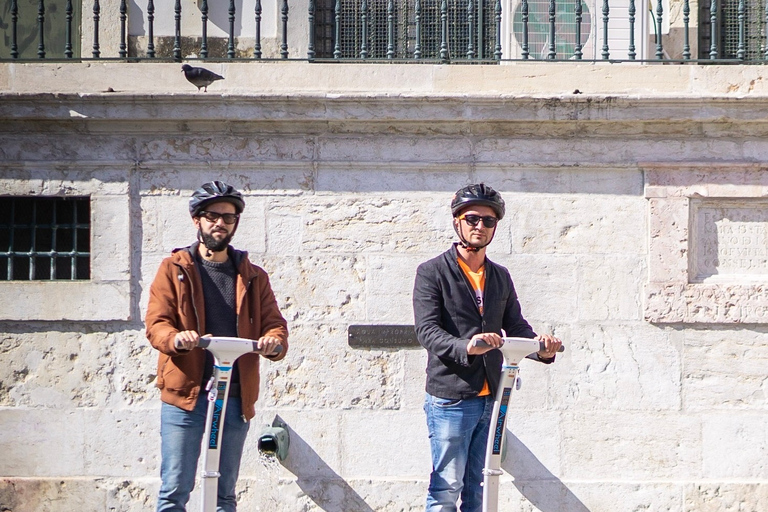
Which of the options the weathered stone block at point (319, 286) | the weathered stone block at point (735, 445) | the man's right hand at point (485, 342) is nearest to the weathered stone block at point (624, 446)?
the weathered stone block at point (735, 445)

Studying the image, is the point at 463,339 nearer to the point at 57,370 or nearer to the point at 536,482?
the point at 536,482

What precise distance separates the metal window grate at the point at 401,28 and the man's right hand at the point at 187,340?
3256 mm

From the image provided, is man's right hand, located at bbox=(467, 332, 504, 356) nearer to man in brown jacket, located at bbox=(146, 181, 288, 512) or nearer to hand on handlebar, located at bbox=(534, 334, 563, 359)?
hand on handlebar, located at bbox=(534, 334, 563, 359)

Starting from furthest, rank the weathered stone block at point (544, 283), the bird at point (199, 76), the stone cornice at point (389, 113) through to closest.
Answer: the weathered stone block at point (544, 283) < the stone cornice at point (389, 113) < the bird at point (199, 76)

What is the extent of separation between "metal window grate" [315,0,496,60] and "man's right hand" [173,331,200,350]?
10.7 ft

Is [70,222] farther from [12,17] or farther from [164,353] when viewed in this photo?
[164,353]

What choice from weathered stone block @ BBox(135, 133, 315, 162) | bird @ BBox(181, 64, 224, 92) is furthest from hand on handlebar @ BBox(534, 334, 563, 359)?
bird @ BBox(181, 64, 224, 92)

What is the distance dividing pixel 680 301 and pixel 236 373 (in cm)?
283

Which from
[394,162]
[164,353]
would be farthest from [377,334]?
[164,353]

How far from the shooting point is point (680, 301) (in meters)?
5.91

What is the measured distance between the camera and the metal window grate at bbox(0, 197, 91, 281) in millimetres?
6137

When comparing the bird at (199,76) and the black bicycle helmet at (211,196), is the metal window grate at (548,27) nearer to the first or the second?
the bird at (199,76)

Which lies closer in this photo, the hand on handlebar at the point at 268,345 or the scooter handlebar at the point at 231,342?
the scooter handlebar at the point at 231,342

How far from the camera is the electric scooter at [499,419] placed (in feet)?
14.0
